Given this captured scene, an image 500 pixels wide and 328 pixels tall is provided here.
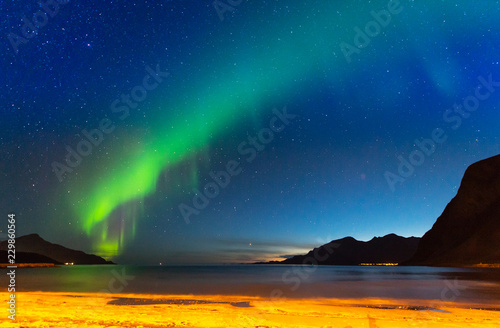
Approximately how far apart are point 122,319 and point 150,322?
1.65m

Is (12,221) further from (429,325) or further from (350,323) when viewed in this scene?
(429,325)

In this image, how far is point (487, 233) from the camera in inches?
7175

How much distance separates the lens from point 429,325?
1823cm

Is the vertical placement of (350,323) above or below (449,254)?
above

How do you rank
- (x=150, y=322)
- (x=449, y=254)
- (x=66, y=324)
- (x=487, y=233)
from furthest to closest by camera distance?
(x=449, y=254), (x=487, y=233), (x=150, y=322), (x=66, y=324)

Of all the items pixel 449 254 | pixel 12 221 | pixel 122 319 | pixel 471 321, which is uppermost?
pixel 12 221

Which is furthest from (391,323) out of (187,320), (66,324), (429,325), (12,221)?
(12,221)

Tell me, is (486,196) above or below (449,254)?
above

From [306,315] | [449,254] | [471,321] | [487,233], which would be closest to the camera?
[471,321]

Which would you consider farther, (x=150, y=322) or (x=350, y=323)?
(x=350, y=323)

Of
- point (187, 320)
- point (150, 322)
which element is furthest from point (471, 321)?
point (150, 322)

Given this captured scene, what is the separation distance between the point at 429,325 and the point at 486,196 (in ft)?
694

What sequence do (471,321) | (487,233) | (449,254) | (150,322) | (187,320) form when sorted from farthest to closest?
(449,254) < (487,233) < (471,321) < (187,320) < (150,322)

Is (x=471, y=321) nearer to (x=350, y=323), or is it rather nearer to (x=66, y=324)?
(x=350, y=323)
